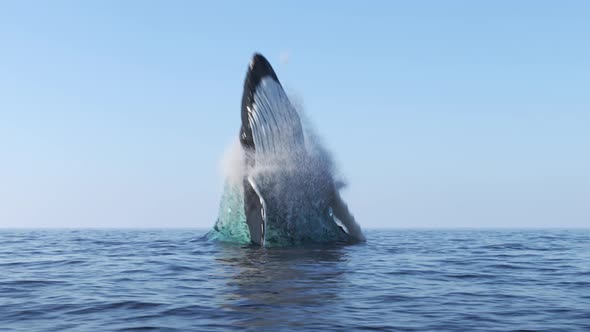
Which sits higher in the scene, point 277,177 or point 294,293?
point 277,177

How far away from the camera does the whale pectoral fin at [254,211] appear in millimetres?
20125

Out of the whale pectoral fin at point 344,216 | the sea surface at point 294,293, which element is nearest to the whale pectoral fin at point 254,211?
the sea surface at point 294,293

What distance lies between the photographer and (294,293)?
412 inches

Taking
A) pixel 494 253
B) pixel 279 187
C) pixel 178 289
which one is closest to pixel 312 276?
pixel 178 289

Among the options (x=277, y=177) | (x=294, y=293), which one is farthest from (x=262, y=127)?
(x=294, y=293)

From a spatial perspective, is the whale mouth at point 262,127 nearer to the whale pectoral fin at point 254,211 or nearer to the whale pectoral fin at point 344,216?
the whale pectoral fin at point 254,211

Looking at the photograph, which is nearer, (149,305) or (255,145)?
(149,305)

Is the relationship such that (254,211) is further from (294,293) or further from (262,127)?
(294,293)

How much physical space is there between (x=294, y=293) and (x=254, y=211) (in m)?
10.1

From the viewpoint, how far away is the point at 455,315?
8.91m

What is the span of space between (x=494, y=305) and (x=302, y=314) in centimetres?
366

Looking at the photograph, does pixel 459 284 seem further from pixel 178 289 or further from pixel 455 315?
pixel 178 289

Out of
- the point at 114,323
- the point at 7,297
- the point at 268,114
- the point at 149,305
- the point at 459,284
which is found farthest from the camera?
the point at 268,114

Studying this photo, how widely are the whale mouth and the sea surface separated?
2.72 m
